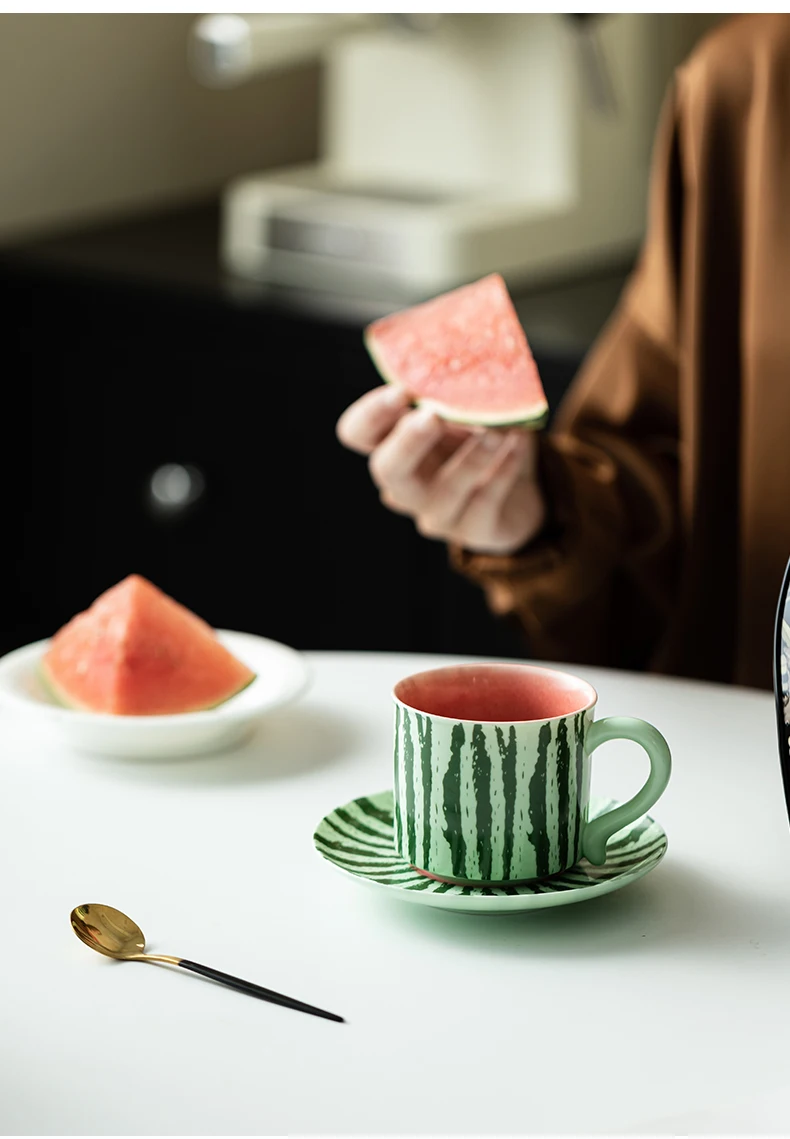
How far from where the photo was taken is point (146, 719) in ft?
2.74

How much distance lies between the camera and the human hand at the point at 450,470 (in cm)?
100

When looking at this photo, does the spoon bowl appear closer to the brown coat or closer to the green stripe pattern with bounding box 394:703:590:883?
the green stripe pattern with bounding box 394:703:590:883

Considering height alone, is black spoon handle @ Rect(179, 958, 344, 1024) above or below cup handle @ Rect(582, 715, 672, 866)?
below

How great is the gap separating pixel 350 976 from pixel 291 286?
4.45 feet

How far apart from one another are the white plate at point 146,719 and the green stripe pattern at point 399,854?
0.43ft

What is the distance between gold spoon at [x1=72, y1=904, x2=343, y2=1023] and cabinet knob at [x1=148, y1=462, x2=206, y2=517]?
1.33 metres

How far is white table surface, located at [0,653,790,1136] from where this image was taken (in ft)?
1.75

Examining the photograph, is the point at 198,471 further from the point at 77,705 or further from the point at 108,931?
the point at 108,931

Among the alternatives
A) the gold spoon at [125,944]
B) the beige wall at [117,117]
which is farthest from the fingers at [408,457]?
the beige wall at [117,117]

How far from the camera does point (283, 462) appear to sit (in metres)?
1.89

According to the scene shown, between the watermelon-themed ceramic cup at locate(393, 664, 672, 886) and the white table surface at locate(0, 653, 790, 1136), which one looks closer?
the white table surface at locate(0, 653, 790, 1136)

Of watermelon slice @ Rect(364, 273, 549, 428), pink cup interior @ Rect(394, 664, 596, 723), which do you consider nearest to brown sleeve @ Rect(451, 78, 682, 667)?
watermelon slice @ Rect(364, 273, 549, 428)

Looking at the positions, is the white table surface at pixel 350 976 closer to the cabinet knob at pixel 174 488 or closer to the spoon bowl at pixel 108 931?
the spoon bowl at pixel 108 931

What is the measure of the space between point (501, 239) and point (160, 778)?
3.75 feet
